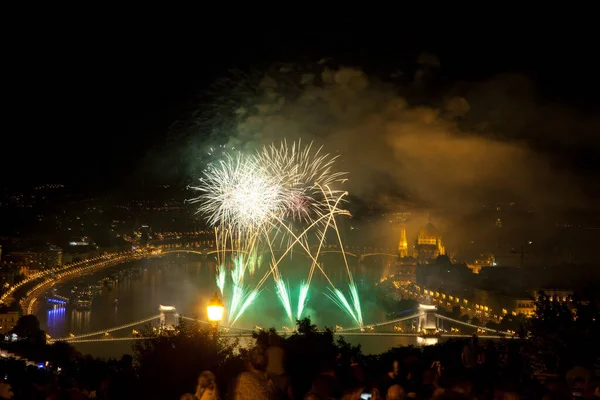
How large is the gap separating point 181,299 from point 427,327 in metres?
18.1

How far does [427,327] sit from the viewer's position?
994 inches

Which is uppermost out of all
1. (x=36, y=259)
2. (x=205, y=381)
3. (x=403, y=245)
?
(x=403, y=245)

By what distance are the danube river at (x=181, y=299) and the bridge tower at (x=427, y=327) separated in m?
0.92

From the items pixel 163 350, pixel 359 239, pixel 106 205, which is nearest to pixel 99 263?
pixel 106 205

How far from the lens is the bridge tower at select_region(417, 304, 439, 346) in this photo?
920 inches

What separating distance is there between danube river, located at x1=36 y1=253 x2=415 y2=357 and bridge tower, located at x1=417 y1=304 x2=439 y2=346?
917 millimetres

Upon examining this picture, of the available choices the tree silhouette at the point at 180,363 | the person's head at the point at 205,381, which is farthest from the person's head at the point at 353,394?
the tree silhouette at the point at 180,363

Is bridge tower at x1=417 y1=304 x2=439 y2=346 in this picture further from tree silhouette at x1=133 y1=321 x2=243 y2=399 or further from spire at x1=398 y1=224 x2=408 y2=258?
spire at x1=398 y1=224 x2=408 y2=258

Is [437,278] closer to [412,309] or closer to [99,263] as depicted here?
[412,309]

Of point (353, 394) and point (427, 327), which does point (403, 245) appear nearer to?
point (427, 327)

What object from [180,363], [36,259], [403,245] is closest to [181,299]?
[36,259]

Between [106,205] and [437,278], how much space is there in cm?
3474

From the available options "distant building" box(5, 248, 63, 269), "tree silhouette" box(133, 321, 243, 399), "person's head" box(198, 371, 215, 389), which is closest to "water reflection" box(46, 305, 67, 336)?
"distant building" box(5, 248, 63, 269)

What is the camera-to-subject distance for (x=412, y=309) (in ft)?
120
